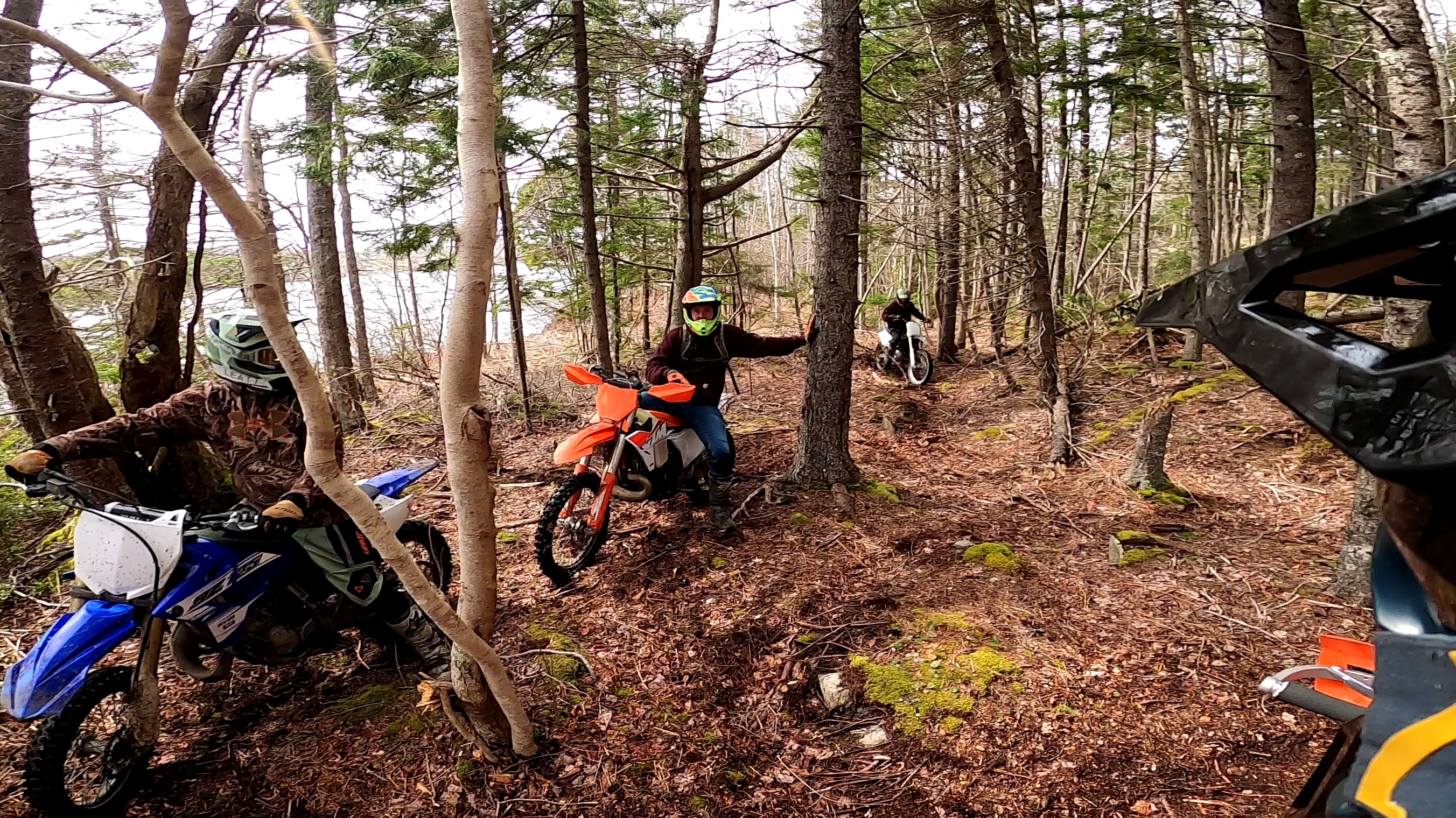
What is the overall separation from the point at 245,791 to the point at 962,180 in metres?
7.97

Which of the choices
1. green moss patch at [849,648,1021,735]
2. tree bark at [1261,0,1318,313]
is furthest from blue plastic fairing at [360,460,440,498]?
tree bark at [1261,0,1318,313]

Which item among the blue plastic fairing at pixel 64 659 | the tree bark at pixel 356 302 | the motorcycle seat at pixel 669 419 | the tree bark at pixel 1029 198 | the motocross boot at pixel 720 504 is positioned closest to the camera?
the blue plastic fairing at pixel 64 659

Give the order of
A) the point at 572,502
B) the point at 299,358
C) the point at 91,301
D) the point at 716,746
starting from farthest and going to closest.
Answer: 1. the point at 91,301
2. the point at 572,502
3. the point at 716,746
4. the point at 299,358

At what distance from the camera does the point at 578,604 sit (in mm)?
4172

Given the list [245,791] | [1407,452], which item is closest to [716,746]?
[245,791]

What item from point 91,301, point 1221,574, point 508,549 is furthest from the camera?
point 91,301

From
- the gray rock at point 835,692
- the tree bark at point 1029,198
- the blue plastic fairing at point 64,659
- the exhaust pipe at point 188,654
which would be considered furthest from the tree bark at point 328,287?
the tree bark at point 1029,198

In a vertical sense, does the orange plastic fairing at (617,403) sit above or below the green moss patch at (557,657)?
above

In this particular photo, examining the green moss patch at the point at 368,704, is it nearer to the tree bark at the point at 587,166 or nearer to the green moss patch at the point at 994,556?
the green moss patch at the point at 994,556

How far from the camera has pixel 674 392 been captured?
4.43 metres

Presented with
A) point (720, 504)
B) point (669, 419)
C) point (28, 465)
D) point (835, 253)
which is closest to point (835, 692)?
point (720, 504)

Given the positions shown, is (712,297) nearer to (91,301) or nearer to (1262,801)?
(1262,801)

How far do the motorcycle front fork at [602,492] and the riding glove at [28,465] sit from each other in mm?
2490

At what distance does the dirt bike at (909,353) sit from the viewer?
11.2m
